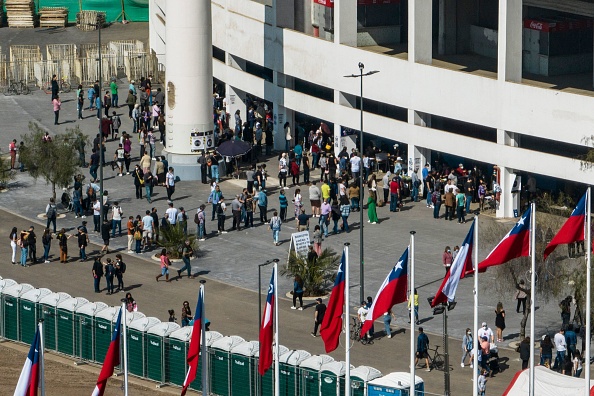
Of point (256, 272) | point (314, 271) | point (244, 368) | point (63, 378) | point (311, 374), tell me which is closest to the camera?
point (311, 374)

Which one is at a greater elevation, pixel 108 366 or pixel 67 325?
pixel 108 366

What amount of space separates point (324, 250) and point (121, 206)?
36.5ft

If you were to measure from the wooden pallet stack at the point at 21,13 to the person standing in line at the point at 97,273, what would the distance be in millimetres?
46217

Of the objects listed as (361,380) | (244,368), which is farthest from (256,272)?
(361,380)

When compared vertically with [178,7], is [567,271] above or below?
below

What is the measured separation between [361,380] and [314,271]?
10.8 meters

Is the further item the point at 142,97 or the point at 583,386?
the point at 142,97

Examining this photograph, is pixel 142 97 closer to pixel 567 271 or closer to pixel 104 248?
pixel 104 248

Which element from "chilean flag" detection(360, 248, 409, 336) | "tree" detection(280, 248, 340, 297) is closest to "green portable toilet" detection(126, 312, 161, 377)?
"tree" detection(280, 248, 340, 297)

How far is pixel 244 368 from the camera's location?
38.6 meters

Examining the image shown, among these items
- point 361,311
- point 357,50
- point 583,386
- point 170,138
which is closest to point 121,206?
point 170,138

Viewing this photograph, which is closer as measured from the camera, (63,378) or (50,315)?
(63,378)

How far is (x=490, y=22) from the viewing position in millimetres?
62344

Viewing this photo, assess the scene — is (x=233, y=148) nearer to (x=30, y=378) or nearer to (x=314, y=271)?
(x=314, y=271)
